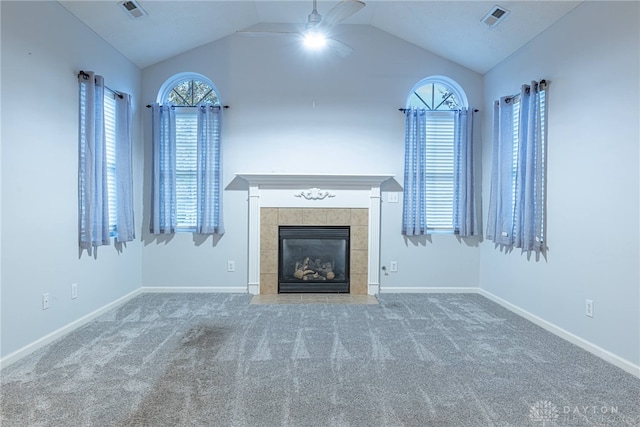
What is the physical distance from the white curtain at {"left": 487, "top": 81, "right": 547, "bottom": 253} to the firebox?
1.73 meters

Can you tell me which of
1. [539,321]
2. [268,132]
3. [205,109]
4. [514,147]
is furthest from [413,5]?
[539,321]

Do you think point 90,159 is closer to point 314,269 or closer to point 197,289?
point 197,289

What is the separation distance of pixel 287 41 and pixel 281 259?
2.63 m

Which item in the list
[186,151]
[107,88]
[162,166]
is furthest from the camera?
[186,151]

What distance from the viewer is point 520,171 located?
340 centimetres

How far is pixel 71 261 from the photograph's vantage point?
3047 millimetres

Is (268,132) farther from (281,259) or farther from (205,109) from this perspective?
(281,259)

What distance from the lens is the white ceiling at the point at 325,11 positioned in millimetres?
3168

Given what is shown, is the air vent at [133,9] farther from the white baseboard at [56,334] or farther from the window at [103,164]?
the white baseboard at [56,334]

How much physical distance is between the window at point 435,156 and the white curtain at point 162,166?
9.15ft

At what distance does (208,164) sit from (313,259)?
170 cm

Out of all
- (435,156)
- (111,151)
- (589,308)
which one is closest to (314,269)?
(435,156)

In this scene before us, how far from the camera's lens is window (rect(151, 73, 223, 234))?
13.8ft

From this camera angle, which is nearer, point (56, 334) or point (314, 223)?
point (56, 334)
